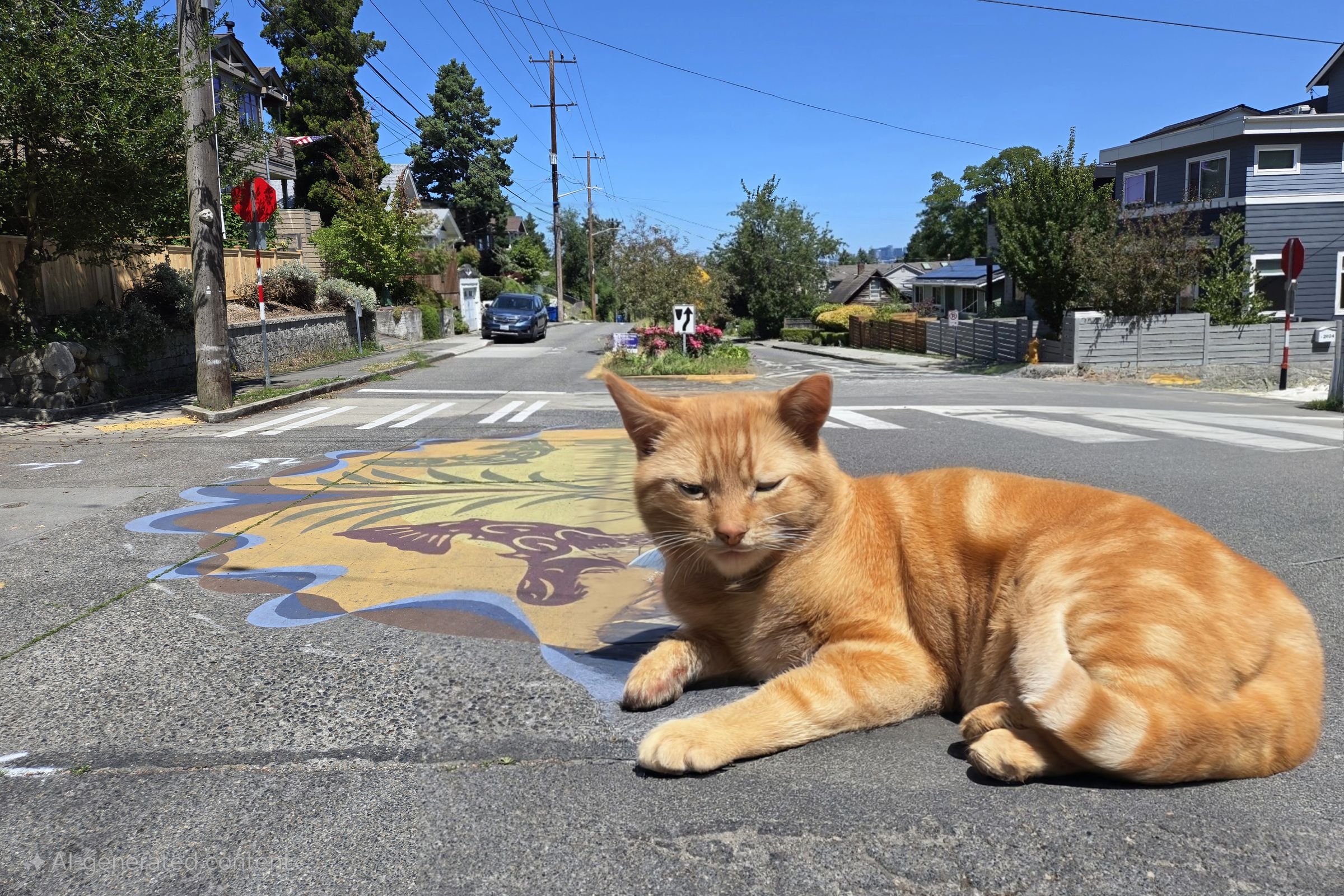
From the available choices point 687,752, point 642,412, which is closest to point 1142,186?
point 642,412

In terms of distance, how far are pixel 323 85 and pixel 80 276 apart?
3186 cm

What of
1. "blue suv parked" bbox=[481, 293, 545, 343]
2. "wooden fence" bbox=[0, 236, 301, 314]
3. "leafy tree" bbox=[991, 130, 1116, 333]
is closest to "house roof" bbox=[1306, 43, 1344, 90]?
"leafy tree" bbox=[991, 130, 1116, 333]

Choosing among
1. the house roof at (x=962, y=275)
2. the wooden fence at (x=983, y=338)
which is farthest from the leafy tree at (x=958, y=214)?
the wooden fence at (x=983, y=338)

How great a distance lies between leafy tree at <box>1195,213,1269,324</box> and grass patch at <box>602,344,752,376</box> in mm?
13097

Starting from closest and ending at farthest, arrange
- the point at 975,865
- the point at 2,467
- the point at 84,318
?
the point at 975,865
the point at 2,467
the point at 84,318

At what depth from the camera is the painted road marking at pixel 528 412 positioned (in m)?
12.1

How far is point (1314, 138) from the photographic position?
28.3 metres

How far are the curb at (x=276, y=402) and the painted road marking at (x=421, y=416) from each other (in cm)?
261

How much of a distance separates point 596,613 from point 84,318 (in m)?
13.8

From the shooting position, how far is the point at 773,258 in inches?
2172

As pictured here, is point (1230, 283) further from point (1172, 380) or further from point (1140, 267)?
point (1172, 380)

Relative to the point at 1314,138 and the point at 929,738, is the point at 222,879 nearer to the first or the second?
the point at 929,738

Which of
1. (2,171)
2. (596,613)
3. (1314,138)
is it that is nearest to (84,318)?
(2,171)

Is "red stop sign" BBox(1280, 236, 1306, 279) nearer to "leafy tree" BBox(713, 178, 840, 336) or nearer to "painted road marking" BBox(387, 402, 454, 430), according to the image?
"painted road marking" BBox(387, 402, 454, 430)
